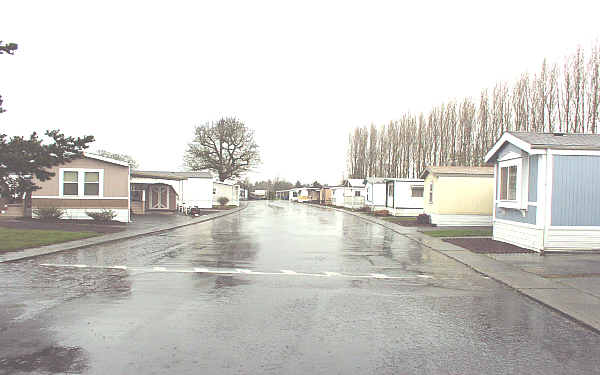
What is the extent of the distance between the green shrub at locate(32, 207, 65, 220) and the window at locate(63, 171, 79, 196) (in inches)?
64.3

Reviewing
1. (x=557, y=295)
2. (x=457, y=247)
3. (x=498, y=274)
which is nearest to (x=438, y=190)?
(x=457, y=247)

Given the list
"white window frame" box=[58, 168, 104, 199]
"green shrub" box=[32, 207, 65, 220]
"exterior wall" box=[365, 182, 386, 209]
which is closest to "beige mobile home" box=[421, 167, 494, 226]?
"exterior wall" box=[365, 182, 386, 209]

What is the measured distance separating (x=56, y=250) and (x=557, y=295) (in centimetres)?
1310

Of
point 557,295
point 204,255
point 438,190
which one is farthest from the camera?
point 438,190

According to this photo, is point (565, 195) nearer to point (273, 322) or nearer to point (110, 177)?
point (273, 322)

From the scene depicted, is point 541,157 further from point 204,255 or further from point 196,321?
point 196,321

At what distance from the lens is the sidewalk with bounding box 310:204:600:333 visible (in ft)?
24.5

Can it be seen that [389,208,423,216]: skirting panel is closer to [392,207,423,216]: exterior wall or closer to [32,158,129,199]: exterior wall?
[392,207,423,216]: exterior wall

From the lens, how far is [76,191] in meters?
25.5

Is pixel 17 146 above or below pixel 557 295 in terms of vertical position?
above

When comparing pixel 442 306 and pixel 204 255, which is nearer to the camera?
pixel 442 306

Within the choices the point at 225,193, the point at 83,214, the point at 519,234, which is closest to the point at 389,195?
the point at 519,234

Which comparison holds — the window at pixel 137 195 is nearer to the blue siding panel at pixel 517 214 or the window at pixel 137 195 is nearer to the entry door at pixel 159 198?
the entry door at pixel 159 198

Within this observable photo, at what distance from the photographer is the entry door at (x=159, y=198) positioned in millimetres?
39906
